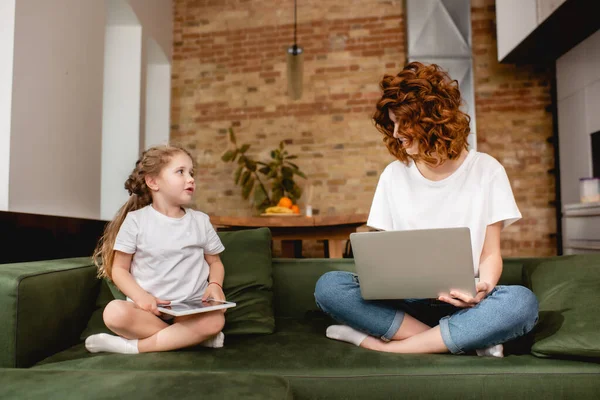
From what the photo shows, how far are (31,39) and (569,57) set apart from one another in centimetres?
428

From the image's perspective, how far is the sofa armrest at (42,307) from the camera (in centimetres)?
130

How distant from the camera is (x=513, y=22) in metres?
4.12

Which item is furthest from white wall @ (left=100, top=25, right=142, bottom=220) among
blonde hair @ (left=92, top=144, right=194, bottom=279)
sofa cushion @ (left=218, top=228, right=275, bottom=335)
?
sofa cushion @ (left=218, top=228, right=275, bottom=335)

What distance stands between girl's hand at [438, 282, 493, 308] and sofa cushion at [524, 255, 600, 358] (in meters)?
0.19

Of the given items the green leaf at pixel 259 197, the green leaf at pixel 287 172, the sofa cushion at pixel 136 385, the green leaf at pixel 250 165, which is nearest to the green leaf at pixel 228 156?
→ the green leaf at pixel 250 165

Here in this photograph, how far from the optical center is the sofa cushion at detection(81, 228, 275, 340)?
5.47ft

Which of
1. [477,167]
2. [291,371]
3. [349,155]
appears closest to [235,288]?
[291,371]

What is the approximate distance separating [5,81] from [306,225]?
1.81 m

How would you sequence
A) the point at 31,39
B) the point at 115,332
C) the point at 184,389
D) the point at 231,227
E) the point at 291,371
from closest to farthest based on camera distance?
the point at 184,389, the point at 291,371, the point at 115,332, the point at 31,39, the point at 231,227

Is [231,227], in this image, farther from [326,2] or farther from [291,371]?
[326,2]

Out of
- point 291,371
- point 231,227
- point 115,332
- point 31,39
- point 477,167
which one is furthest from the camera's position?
point 231,227

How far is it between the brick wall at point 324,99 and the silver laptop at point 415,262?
347cm

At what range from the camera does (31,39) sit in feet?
8.16

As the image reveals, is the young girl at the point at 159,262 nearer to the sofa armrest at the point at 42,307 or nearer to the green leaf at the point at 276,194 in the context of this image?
the sofa armrest at the point at 42,307
